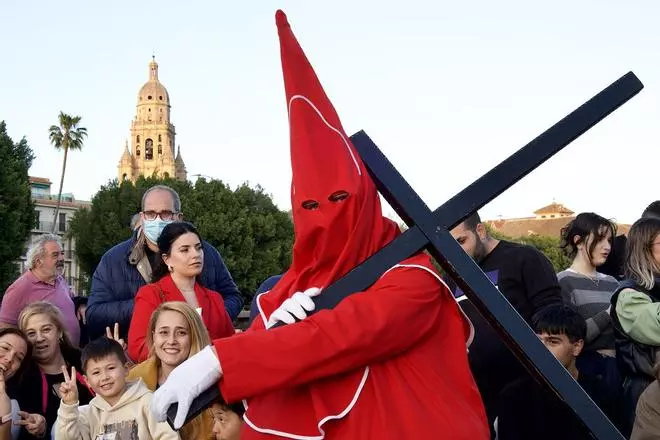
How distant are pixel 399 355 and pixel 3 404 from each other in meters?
3.26

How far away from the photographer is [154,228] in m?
5.66

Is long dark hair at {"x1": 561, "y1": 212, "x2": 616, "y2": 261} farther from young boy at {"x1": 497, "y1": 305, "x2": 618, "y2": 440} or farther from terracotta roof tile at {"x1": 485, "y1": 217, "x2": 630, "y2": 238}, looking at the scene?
terracotta roof tile at {"x1": 485, "y1": 217, "x2": 630, "y2": 238}

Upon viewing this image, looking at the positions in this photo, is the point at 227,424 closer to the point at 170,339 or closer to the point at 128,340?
the point at 170,339

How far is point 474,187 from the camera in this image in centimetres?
236

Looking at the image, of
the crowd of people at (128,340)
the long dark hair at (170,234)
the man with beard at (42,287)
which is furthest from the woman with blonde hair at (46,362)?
the long dark hair at (170,234)

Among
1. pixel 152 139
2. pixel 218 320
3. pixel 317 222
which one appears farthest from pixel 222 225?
pixel 152 139

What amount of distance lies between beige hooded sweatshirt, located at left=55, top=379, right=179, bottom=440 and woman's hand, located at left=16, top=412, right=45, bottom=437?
0.41 metres

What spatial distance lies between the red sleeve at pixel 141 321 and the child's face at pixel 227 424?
110 cm

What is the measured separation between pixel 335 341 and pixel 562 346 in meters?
2.62

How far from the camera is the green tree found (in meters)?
31.6

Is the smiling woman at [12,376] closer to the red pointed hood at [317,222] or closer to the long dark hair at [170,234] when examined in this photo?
the long dark hair at [170,234]

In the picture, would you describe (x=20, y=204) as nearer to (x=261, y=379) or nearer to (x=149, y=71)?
(x=261, y=379)

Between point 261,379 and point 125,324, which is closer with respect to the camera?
point 261,379

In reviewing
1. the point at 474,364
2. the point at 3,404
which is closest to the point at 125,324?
the point at 3,404
